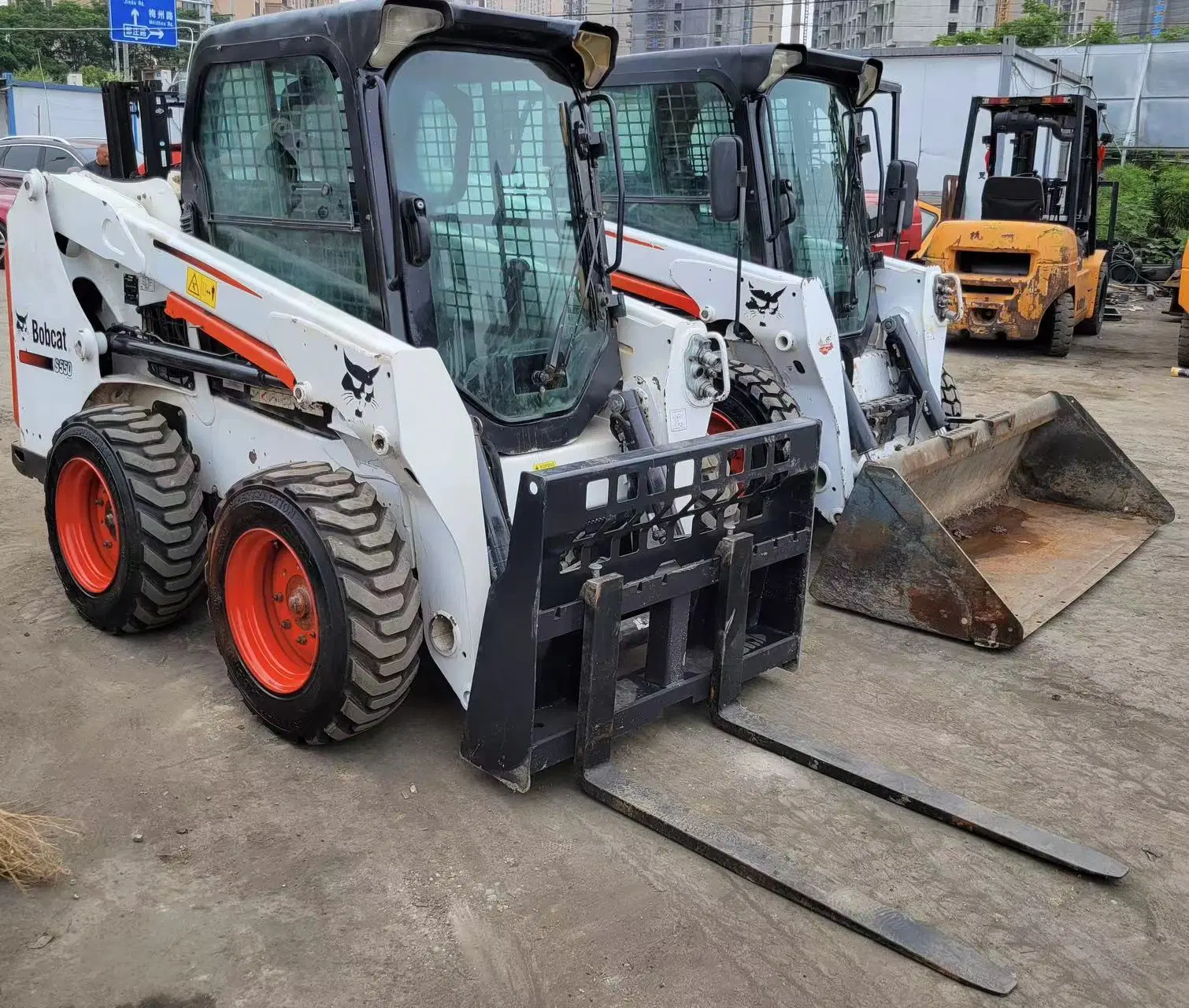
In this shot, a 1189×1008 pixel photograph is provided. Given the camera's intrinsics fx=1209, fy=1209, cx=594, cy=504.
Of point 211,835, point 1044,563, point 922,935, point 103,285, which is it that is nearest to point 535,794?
point 211,835

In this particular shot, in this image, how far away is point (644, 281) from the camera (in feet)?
21.7

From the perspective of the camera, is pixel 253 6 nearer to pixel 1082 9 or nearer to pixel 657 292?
pixel 657 292

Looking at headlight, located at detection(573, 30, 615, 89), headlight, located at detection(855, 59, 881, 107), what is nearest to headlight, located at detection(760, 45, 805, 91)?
headlight, located at detection(855, 59, 881, 107)

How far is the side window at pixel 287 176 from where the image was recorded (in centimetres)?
411

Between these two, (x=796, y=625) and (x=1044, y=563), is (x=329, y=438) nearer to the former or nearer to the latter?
(x=796, y=625)

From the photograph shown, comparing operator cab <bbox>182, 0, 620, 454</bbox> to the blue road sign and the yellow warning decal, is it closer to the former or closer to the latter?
the yellow warning decal

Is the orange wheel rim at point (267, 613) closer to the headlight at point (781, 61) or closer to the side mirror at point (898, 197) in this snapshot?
the headlight at point (781, 61)

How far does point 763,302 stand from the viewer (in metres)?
6.11

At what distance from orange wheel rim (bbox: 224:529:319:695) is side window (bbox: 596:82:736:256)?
10.4ft

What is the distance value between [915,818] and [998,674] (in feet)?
4.59

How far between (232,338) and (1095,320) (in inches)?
534

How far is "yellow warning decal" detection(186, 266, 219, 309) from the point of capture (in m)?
4.40

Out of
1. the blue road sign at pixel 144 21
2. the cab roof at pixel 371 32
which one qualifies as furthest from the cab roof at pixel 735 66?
the blue road sign at pixel 144 21

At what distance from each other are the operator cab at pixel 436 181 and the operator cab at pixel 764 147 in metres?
1.96
